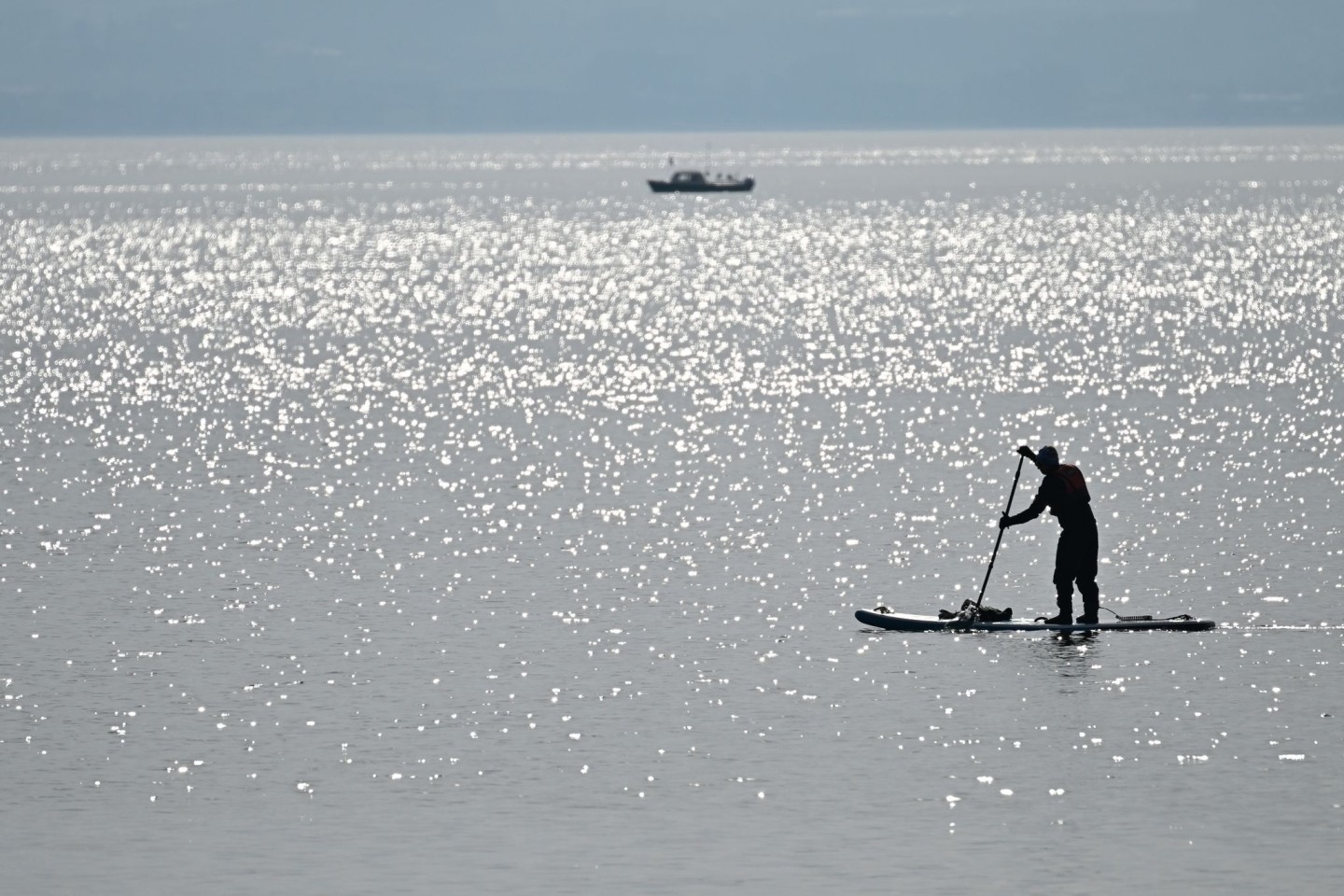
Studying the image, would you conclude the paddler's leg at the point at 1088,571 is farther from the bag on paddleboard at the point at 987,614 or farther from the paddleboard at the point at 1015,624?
the bag on paddleboard at the point at 987,614

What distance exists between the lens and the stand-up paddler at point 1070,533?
1114 inches

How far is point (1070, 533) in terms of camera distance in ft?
93.1

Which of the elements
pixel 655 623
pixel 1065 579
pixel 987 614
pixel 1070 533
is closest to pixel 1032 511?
pixel 1070 533

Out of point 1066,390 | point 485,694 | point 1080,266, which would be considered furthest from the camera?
point 1080,266

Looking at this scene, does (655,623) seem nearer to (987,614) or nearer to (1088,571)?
(987,614)

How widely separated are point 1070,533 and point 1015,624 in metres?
1.16

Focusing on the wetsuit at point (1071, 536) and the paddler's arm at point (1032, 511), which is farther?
the wetsuit at point (1071, 536)

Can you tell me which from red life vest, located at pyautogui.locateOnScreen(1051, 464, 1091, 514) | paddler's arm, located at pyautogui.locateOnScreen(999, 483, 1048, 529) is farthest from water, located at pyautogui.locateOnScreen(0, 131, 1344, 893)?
red life vest, located at pyautogui.locateOnScreen(1051, 464, 1091, 514)

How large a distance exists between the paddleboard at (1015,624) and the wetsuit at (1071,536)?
0.20m

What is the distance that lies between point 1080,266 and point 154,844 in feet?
347

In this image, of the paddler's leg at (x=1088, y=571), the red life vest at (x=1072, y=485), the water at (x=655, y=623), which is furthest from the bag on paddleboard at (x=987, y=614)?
the red life vest at (x=1072, y=485)

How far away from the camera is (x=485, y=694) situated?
25.5m

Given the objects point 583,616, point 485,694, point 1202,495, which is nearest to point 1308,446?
point 1202,495

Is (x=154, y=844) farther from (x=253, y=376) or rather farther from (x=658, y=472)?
(x=253, y=376)
